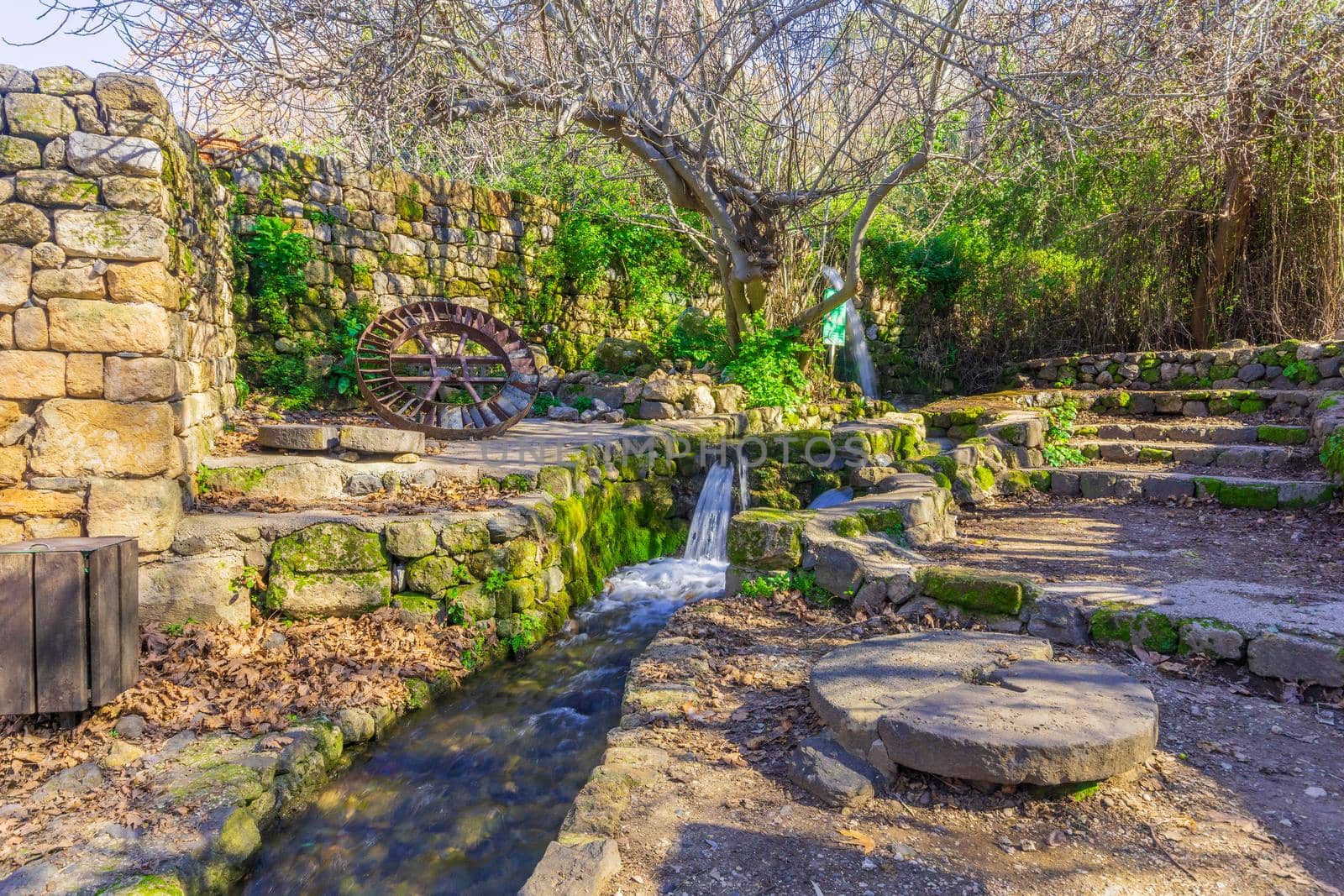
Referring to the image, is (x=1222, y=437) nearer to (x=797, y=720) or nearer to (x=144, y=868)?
(x=797, y=720)

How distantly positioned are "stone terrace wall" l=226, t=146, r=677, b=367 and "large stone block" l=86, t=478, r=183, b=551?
453cm

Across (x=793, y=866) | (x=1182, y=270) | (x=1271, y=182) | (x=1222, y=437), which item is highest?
(x=1271, y=182)

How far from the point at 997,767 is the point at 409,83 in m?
5.69

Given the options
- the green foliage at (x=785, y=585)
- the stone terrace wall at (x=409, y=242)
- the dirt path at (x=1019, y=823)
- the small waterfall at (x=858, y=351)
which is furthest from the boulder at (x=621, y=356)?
the dirt path at (x=1019, y=823)

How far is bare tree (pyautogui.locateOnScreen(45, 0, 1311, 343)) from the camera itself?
4.57m

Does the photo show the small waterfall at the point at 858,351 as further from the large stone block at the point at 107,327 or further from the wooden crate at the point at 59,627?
the wooden crate at the point at 59,627

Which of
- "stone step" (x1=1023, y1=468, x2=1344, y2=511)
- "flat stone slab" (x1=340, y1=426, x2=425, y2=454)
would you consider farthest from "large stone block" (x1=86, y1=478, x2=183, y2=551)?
"stone step" (x1=1023, y1=468, x2=1344, y2=511)

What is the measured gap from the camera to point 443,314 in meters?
8.37

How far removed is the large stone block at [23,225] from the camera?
3.55m

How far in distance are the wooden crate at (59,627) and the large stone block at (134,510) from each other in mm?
611

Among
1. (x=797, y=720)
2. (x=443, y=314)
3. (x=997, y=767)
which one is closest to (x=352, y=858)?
(x=797, y=720)

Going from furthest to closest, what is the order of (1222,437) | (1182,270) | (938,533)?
(1182,270)
(1222,437)
(938,533)

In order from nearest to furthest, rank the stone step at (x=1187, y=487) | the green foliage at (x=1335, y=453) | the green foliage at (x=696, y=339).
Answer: the green foliage at (x=1335, y=453) < the stone step at (x=1187, y=487) < the green foliage at (x=696, y=339)

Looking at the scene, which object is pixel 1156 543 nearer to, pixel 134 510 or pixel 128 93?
pixel 134 510
